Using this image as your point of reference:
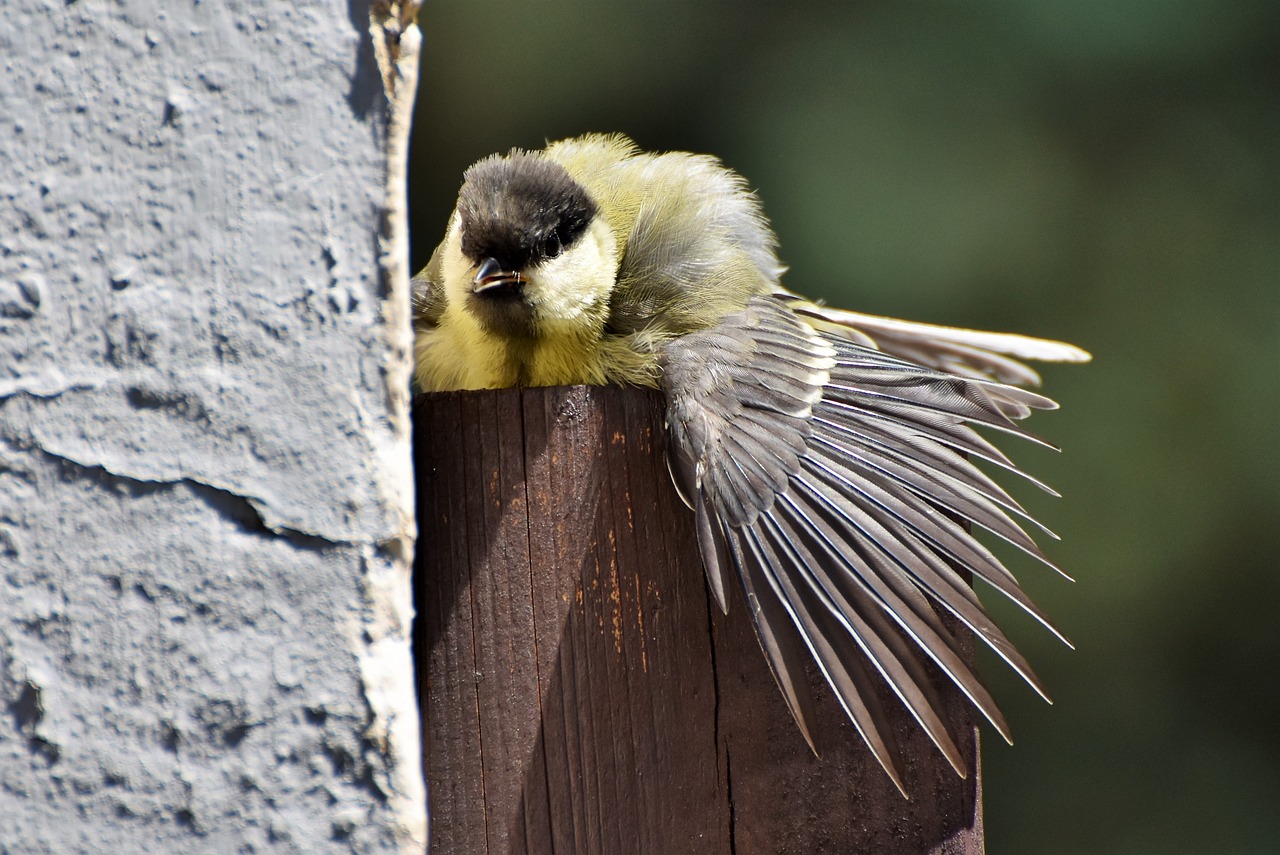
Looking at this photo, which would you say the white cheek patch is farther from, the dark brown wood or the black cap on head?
the dark brown wood

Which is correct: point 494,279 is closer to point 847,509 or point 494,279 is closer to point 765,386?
point 765,386

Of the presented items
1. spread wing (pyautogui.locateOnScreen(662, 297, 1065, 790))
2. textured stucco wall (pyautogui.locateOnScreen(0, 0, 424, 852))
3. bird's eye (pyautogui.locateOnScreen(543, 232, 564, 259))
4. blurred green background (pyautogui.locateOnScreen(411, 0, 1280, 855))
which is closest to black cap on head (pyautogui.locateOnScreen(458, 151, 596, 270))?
bird's eye (pyautogui.locateOnScreen(543, 232, 564, 259))

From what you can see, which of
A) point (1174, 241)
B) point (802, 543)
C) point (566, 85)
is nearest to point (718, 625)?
point (802, 543)

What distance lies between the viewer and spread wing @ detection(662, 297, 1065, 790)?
1.19 meters

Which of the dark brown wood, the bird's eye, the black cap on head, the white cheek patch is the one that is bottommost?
the dark brown wood

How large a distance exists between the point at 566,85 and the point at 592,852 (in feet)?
7.89

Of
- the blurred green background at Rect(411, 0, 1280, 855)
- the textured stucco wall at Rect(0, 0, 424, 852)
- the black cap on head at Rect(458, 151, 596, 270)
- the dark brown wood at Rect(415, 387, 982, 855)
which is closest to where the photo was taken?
the textured stucco wall at Rect(0, 0, 424, 852)

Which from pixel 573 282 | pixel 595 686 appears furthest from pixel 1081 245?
pixel 595 686

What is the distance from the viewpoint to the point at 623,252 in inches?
68.8

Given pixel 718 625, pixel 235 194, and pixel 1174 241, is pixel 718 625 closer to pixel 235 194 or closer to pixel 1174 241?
pixel 235 194

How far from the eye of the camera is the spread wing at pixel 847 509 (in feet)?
3.89

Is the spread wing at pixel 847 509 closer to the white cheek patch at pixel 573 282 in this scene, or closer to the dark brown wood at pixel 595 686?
the dark brown wood at pixel 595 686

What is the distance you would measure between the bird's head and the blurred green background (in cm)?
131

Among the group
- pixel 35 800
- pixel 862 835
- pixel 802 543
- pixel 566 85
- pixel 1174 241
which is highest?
pixel 566 85
